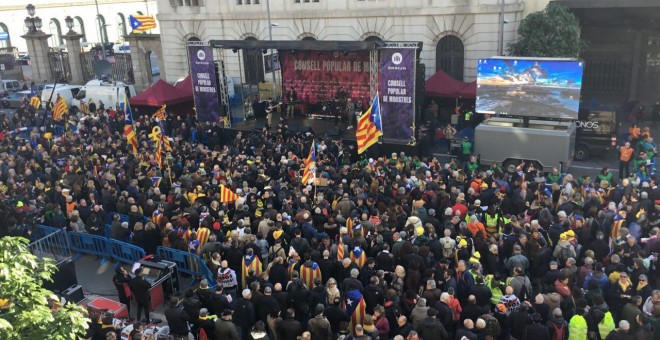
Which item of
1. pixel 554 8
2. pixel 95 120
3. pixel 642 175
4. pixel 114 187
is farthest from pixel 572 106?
pixel 95 120

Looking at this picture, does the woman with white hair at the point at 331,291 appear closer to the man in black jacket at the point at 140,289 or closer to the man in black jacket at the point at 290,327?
the man in black jacket at the point at 290,327

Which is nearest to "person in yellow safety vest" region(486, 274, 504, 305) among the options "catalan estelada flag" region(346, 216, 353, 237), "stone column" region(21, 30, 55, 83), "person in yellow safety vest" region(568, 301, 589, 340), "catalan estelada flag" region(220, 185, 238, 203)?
"person in yellow safety vest" region(568, 301, 589, 340)

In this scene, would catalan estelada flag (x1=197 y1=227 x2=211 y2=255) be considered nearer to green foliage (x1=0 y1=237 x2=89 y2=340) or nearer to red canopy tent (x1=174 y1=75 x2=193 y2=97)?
green foliage (x1=0 y1=237 x2=89 y2=340)

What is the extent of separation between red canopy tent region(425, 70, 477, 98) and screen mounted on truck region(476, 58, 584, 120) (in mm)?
4400

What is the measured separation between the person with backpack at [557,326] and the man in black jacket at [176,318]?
20.2 feet

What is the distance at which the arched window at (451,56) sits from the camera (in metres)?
29.9

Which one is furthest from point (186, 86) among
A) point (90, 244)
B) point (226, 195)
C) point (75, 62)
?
point (90, 244)

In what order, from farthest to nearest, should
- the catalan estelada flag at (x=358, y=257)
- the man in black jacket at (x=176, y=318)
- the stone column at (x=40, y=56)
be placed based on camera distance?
the stone column at (x=40, y=56) < the catalan estelada flag at (x=358, y=257) < the man in black jacket at (x=176, y=318)

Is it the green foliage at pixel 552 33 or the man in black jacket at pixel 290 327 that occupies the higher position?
the green foliage at pixel 552 33

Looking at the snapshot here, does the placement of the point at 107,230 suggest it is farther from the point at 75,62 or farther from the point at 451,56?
the point at 75,62

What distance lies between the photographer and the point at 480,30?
28.4 m

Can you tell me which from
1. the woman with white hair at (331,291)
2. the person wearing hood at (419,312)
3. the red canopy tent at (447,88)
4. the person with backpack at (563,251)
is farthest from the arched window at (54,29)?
the person wearing hood at (419,312)

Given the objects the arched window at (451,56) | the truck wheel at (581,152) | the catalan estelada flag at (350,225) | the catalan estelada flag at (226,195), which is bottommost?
the truck wheel at (581,152)

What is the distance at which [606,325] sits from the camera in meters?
9.08
